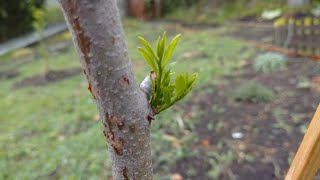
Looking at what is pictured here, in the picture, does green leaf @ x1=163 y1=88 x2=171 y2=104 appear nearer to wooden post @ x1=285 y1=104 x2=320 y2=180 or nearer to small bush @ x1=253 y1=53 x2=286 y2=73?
wooden post @ x1=285 y1=104 x2=320 y2=180

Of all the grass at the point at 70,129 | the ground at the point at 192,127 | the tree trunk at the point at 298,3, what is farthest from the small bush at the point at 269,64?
the tree trunk at the point at 298,3

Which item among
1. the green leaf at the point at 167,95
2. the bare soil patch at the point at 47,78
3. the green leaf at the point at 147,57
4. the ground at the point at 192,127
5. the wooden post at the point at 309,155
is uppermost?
the green leaf at the point at 147,57

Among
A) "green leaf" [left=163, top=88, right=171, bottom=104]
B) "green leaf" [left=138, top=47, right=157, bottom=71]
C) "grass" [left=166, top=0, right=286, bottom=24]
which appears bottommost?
"grass" [left=166, top=0, right=286, bottom=24]

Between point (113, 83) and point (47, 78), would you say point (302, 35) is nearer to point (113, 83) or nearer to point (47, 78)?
point (47, 78)

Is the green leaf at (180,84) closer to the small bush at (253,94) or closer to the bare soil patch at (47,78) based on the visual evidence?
the small bush at (253,94)

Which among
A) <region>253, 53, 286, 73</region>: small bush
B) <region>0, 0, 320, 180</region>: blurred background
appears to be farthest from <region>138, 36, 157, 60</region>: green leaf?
<region>253, 53, 286, 73</region>: small bush

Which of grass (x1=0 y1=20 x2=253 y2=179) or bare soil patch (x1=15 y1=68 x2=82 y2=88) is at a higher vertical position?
bare soil patch (x1=15 y1=68 x2=82 y2=88)

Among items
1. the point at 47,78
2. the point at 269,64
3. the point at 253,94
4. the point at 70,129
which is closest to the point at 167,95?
the point at 70,129
